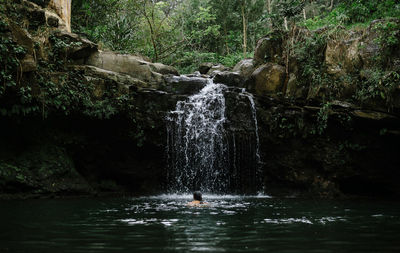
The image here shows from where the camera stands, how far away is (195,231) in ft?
18.3

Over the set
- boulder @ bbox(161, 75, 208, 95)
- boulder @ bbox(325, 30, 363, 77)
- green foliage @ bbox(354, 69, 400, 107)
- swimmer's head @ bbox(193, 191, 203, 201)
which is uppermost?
boulder @ bbox(325, 30, 363, 77)

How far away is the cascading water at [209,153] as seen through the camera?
13.9 m

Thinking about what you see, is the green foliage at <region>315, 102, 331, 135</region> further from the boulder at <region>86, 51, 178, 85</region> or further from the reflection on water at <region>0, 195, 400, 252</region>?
the boulder at <region>86, 51, 178, 85</region>

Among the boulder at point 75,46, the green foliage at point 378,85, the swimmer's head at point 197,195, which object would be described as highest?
the boulder at point 75,46

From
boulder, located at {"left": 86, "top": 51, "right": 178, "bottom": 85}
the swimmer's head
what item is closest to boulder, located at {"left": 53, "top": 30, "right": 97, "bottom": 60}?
boulder, located at {"left": 86, "top": 51, "right": 178, "bottom": 85}

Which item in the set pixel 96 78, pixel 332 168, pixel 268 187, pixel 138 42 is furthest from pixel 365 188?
pixel 138 42

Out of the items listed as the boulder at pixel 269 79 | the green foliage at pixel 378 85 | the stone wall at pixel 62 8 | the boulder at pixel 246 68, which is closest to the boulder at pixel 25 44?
the stone wall at pixel 62 8

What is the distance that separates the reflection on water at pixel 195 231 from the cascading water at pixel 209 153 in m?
5.69

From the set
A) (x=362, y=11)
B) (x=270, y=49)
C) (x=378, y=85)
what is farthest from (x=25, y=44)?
(x=362, y=11)

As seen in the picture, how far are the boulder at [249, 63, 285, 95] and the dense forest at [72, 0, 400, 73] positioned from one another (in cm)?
194

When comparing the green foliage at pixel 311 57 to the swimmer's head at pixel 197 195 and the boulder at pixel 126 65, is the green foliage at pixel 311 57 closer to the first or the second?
the boulder at pixel 126 65

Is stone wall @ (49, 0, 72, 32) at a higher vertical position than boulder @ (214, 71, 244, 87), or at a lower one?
higher

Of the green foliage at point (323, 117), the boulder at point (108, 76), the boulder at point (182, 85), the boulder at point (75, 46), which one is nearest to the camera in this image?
the green foliage at point (323, 117)

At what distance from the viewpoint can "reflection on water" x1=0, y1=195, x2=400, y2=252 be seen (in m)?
4.48
